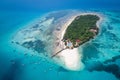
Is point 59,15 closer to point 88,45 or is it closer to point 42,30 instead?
point 42,30

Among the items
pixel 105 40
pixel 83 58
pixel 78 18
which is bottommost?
pixel 83 58

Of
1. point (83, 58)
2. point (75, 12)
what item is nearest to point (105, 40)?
point (83, 58)

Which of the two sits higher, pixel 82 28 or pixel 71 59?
pixel 82 28

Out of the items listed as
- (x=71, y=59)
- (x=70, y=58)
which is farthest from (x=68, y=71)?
(x=70, y=58)

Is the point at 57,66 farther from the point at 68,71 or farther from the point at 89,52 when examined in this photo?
the point at 89,52

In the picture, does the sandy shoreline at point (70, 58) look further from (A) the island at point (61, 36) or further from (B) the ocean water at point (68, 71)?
(B) the ocean water at point (68, 71)

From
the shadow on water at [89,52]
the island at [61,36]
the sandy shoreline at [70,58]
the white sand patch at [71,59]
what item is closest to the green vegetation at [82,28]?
the island at [61,36]
